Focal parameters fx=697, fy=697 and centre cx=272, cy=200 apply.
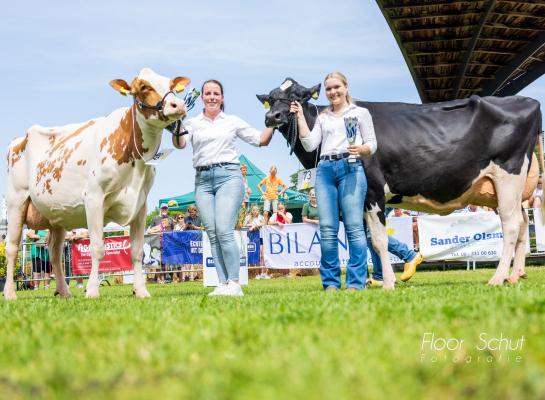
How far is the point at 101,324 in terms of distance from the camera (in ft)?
11.6

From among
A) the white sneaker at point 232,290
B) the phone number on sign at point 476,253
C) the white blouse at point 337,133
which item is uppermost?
the white blouse at point 337,133

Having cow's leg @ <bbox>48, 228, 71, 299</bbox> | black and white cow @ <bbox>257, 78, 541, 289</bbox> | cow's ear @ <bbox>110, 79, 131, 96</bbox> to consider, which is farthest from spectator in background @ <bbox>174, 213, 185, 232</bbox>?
cow's ear @ <bbox>110, 79, 131, 96</bbox>

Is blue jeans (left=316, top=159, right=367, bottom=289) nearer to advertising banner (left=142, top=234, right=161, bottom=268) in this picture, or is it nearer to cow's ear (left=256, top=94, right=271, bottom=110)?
cow's ear (left=256, top=94, right=271, bottom=110)

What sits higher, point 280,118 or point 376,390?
point 280,118

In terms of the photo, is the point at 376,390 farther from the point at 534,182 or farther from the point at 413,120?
the point at 534,182

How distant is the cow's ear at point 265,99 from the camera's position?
7395 mm

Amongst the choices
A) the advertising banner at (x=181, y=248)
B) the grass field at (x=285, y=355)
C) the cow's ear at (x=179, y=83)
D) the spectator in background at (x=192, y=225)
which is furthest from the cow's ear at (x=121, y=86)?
the spectator in background at (x=192, y=225)

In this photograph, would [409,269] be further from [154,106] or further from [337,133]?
[154,106]

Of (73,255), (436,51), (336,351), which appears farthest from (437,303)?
(436,51)

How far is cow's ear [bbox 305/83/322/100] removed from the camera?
775 cm

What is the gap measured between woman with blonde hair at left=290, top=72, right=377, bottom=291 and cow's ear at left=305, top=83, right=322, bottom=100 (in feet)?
2.73

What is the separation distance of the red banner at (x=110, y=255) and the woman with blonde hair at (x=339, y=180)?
36.3 feet

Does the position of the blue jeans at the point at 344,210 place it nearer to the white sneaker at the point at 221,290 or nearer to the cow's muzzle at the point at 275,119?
the cow's muzzle at the point at 275,119

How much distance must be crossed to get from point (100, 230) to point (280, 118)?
7.23 feet
